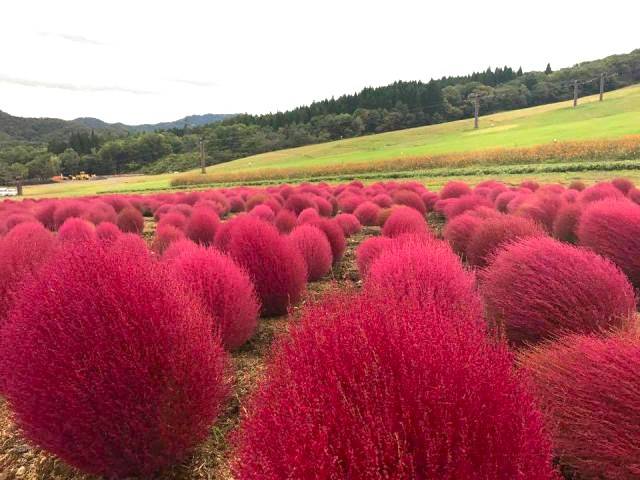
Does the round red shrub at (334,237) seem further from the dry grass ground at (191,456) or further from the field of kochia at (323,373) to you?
the dry grass ground at (191,456)

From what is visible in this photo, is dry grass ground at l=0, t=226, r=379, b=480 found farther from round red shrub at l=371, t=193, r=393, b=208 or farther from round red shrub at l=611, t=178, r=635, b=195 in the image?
round red shrub at l=611, t=178, r=635, b=195

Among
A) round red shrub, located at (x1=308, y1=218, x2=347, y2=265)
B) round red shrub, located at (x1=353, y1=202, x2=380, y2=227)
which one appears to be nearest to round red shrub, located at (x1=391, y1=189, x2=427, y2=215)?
round red shrub, located at (x1=353, y1=202, x2=380, y2=227)

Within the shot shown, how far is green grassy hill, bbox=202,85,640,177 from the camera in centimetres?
3997

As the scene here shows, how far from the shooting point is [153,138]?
8950 cm

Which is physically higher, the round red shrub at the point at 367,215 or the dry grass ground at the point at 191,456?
the dry grass ground at the point at 191,456

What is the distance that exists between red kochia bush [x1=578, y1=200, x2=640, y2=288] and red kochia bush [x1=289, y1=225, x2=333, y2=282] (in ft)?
12.4

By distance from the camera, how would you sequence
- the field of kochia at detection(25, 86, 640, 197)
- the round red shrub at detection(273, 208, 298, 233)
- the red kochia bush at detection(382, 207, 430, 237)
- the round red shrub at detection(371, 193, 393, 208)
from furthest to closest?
1. the field of kochia at detection(25, 86, 640, 197)
2. the round red shrub at detection(371, 193, 393, 208)
3. the round red shrub at detection(273, 208, 298, 233)
4. the red kochia bush at detection(382, 207, 430, 237)

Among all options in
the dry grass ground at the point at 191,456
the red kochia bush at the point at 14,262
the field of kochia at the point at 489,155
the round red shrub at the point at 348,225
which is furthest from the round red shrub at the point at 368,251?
the field of kochia at the point at 489,155

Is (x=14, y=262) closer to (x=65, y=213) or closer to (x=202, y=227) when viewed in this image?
(x=202, y=227)

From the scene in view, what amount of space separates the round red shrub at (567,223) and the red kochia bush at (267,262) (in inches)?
207

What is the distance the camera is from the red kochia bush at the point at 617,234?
5.52m

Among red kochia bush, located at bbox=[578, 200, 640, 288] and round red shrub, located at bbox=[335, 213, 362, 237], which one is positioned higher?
red kochia bush, located at bbox=[578, 200, 640, 288]

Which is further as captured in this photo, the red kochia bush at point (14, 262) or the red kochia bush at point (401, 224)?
the red kochia bush at point (401, 224)

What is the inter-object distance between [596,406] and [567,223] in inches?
256
